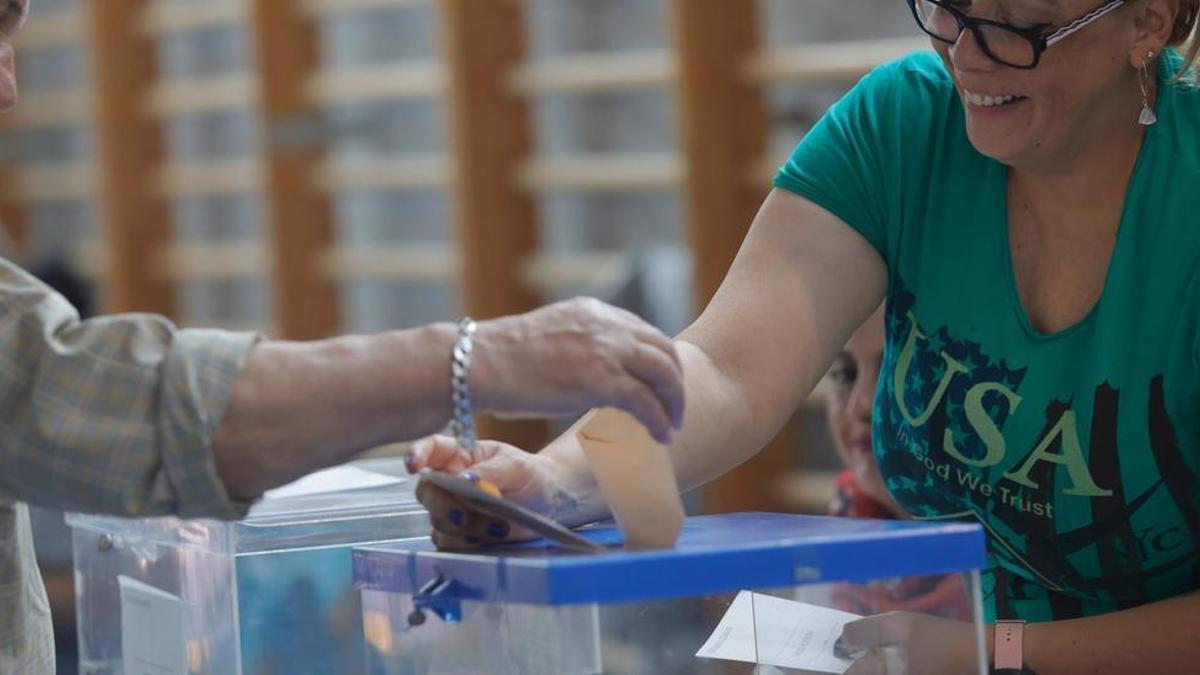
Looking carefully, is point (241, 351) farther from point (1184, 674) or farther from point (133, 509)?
point (1184, 674)

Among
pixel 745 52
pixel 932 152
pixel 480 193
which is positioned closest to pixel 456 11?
pixel 480 193

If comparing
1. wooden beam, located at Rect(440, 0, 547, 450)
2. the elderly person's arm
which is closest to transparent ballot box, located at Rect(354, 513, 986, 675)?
the elderly person's arm

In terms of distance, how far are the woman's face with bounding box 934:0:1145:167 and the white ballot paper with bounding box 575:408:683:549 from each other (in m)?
0.49

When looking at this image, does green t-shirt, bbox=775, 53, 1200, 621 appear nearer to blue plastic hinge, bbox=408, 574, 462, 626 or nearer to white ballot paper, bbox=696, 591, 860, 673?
white ballot paper, bbox=696, 591, 860, 673

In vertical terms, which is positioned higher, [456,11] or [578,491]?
[456,11]

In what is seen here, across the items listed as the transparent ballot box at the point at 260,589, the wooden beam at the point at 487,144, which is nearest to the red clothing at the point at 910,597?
the transparent ballot box at the point at 260,589

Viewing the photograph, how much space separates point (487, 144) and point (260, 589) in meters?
3.11

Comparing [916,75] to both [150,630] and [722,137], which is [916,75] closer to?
[150,630]

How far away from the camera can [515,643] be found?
1228 millimetres

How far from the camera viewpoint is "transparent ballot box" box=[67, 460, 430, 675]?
1353mm

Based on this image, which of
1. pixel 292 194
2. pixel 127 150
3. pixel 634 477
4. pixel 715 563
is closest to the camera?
pixel 715 563

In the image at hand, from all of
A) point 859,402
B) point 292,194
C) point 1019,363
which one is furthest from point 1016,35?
point 292,194

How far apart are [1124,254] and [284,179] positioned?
3936 millimetres

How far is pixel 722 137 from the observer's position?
12.4 feet
